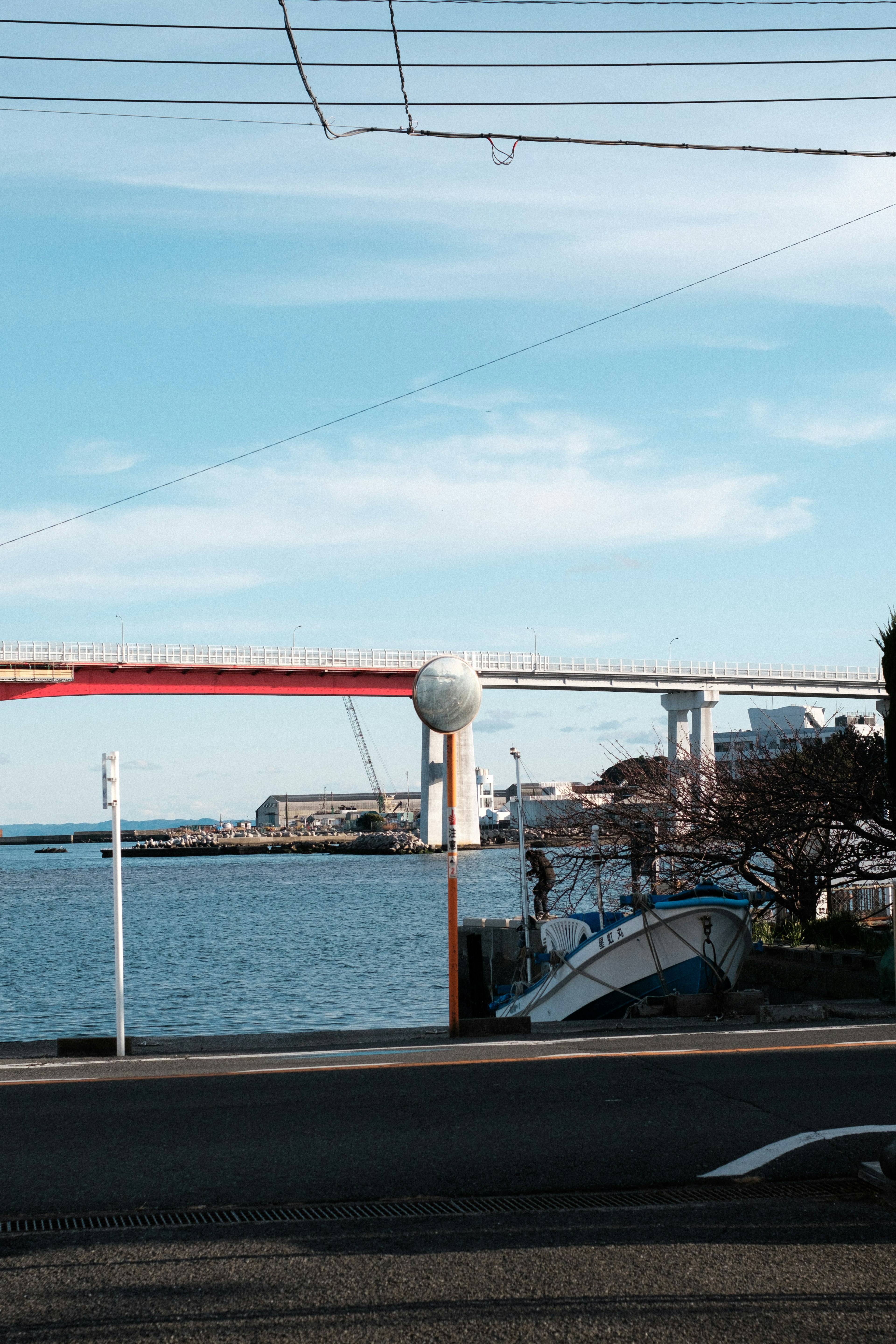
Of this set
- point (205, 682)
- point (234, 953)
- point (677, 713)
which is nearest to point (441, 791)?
point (677, 713)

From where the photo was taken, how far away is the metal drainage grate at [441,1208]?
6379mm

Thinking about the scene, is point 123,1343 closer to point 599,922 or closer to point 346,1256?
point 346,1256

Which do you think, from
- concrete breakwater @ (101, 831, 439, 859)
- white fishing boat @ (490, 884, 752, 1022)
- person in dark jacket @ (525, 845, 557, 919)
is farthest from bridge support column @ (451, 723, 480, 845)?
white fishing boat @ (490, 884, 752, 1022)

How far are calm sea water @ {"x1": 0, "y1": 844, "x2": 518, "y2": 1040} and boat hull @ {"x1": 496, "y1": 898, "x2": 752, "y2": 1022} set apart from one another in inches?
266

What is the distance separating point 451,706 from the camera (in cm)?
1389

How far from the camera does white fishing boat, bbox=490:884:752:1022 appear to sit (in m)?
18.7

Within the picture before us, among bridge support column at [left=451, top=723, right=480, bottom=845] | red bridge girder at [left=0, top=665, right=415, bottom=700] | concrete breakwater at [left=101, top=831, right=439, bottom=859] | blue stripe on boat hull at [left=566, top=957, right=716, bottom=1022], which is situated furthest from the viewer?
concrete breakwater at [left=101, top=831, right=439, bottom=859]

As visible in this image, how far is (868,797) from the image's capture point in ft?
66.7

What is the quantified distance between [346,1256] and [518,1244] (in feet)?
2.65

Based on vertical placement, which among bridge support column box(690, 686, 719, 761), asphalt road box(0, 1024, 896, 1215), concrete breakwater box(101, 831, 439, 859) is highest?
bridge support column box(690, 686, 719, 761)

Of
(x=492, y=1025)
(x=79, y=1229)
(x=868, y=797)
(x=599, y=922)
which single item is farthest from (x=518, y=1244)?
(x=599, y=922)

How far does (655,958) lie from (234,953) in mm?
27669

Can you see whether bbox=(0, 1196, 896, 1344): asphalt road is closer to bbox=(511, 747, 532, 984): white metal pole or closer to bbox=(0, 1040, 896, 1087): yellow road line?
bbox=(0, 1040, 896, 1087): yellow road line

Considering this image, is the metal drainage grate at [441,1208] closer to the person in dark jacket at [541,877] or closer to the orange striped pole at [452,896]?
the orange striped pole at [452,896]
